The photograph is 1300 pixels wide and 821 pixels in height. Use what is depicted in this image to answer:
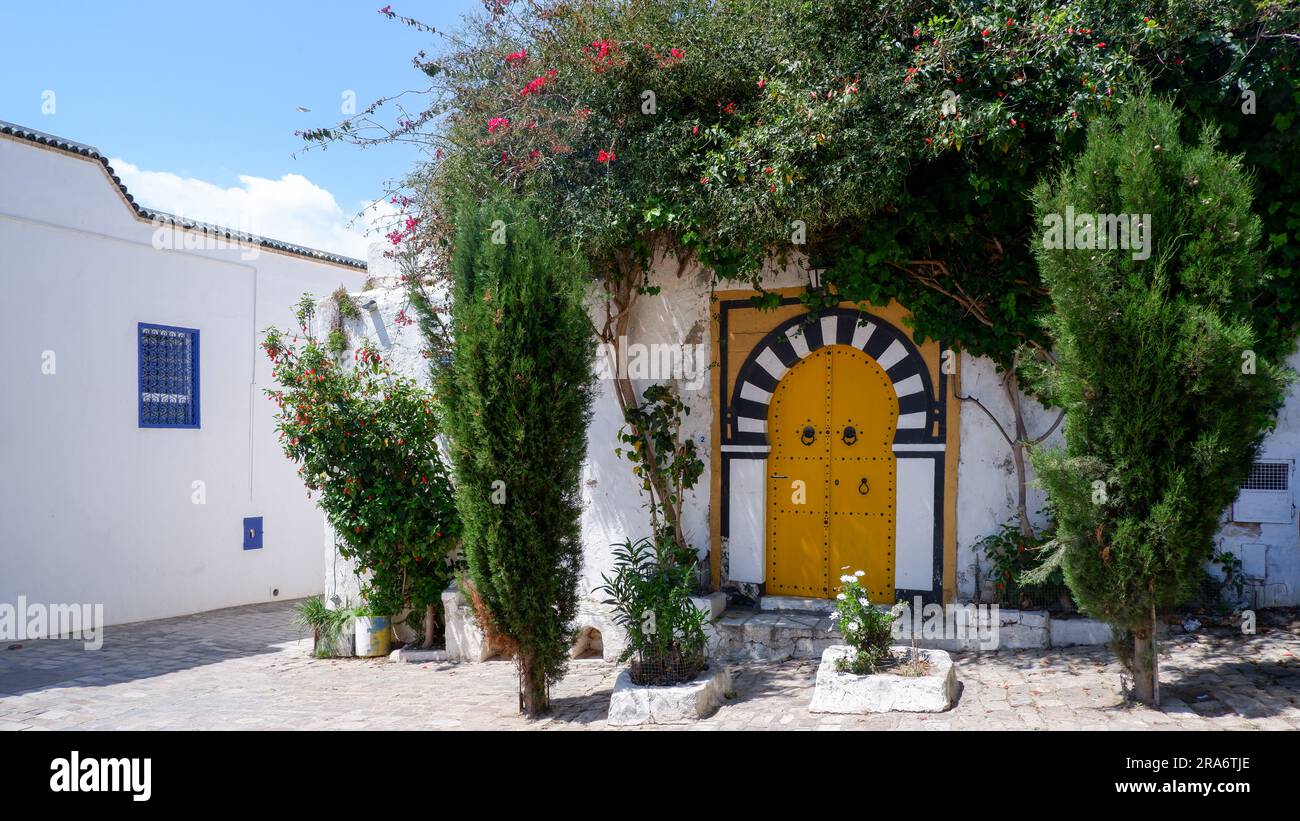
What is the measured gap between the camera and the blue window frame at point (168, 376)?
1157 centimetres

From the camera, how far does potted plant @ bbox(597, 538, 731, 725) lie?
219 inches

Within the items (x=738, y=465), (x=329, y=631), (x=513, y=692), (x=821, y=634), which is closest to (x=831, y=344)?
(x=738, y=465)

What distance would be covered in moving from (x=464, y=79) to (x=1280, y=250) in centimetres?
666

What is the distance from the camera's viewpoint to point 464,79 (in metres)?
7.99

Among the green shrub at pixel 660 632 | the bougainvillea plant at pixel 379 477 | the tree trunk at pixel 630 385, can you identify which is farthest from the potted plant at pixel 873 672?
the bougainvillea plant at pixel 379 477

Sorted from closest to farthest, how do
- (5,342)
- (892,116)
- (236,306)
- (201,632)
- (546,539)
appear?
1. (546,539)
2. (892,116)
3. (5,342)
4. (201,632)
5. (236,306)

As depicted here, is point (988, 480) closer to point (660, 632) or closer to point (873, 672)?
point (873, 672)

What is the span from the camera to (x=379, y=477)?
27.6 feet

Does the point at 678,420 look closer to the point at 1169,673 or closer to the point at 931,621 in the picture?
the point at 931,621

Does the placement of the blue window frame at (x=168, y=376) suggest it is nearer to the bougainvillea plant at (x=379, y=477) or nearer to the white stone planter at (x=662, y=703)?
the bougainvillea plant at (x=379, y=477)

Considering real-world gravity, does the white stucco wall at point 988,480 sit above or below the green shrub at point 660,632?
above

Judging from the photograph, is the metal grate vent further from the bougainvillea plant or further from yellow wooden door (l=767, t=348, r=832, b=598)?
the bougainvillea plant

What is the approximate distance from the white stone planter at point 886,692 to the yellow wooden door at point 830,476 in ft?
6.20

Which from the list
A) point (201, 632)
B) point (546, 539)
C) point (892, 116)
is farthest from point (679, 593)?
point (201, 632)
